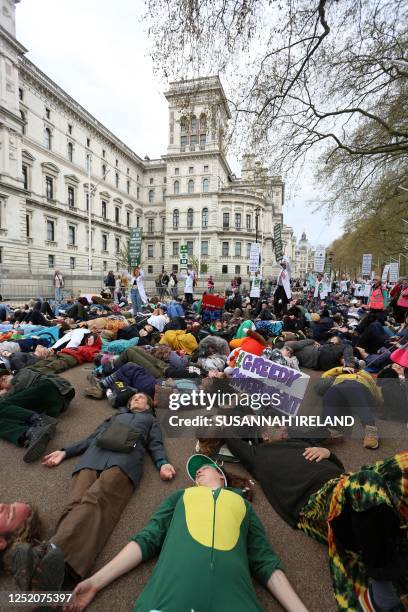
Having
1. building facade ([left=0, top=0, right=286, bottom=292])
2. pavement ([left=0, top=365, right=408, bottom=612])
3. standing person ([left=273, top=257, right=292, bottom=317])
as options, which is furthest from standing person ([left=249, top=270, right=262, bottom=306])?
pavement ([left=0, top=365, right=408, bottom=612])

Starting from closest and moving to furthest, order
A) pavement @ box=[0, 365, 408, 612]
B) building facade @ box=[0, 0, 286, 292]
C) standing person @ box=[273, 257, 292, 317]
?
pavement @ box=[0, 365, 408, 612] < standing person @ box=[273, 257, 292, 317] < building facade @ box=[0, 0, 286, 292]

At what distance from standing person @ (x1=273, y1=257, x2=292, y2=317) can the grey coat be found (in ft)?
25.9

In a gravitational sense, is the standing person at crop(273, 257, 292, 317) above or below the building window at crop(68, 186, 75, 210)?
below

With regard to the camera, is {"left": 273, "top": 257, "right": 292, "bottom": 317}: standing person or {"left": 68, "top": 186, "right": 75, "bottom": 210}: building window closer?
{"left": 273, "top": 257, "right": 292, "bottom": 317}: standing person

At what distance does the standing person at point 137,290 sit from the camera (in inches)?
434

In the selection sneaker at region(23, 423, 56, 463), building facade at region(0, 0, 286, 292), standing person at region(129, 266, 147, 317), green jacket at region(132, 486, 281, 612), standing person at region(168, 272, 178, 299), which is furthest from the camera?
building facade at region(0, 0, 286, 292)

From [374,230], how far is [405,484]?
88.0ft

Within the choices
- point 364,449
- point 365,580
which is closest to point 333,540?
point 365,580

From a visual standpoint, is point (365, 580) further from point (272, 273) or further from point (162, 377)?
point (272, 273)

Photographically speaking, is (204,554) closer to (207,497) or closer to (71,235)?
(207,497)

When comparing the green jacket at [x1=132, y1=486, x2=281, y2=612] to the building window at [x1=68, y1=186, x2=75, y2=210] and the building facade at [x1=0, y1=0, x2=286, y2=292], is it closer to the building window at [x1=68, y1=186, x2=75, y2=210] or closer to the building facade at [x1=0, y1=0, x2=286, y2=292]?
the building facade at [x1=0, y1=0, x2=286, y2=292]

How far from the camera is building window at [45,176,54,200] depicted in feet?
109

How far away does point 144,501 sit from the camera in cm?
246

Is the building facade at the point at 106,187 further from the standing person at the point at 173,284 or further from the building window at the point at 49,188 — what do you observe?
the standing person at the point at 173,284
